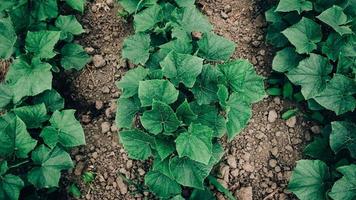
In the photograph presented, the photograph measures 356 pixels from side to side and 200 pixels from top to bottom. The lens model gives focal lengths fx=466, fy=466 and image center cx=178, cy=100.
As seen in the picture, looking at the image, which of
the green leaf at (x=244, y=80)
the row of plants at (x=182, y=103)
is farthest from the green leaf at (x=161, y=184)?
the green leaf at (x=244, y=80)

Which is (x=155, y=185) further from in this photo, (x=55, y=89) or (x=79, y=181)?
(x=55, y=89)

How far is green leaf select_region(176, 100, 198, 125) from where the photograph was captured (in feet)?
9.76

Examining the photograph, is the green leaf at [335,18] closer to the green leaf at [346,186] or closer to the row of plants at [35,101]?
the green leaf at [346,186]

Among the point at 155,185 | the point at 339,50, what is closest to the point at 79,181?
the point at 155,185

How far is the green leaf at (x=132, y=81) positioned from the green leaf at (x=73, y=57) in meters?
0.54

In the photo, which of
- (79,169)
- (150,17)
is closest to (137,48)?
(150,17)

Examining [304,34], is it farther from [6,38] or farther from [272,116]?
[6,38]

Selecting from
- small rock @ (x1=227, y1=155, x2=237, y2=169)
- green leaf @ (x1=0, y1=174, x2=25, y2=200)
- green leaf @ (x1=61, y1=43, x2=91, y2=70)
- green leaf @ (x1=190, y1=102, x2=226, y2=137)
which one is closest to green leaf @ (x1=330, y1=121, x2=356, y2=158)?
small rock @ (x1=227, y1=155, x2=237, y2=169)

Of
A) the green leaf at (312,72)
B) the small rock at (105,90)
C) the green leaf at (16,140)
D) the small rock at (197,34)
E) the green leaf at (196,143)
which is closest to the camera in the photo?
the green leaf at (196,143)

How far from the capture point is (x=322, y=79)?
3379mm

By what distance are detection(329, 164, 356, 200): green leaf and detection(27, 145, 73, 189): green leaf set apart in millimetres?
1751

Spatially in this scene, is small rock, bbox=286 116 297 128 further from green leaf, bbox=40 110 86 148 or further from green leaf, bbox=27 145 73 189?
green leaf, bbox=27 145 73 189

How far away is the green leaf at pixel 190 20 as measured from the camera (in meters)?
3.37

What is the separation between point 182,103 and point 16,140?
3.70 ft
